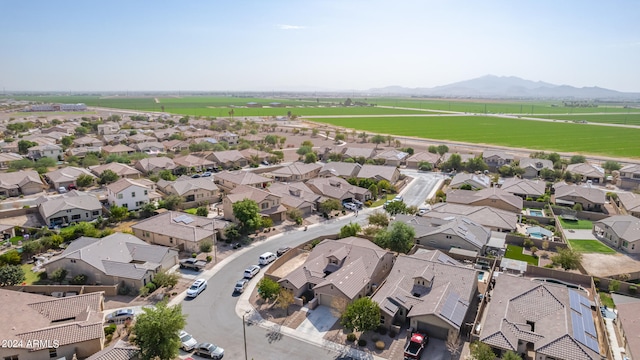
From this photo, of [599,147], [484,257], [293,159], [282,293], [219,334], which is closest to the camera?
[219,334]

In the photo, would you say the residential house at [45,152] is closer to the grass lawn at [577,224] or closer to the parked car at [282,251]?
the parked car at [282,251]

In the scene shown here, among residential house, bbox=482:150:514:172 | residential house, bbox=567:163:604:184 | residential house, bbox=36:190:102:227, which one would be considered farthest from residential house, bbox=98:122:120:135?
residential house, bbox=567:163:604:184

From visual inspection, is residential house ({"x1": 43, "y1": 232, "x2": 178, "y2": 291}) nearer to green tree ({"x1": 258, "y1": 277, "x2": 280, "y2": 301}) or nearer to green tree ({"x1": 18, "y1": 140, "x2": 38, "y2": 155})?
green tree ({"x1": 258, "y1": 277, "x2": 280, "y2": 301})

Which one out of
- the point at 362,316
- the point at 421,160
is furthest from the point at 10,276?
the point at 421,160

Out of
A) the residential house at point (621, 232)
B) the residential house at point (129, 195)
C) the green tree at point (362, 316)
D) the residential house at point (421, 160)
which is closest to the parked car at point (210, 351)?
the green tree at point (362, 316)

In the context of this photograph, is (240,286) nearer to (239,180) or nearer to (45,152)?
(239,180)

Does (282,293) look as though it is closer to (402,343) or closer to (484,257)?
(402,343)

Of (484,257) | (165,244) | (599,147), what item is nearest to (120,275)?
(165,244)
